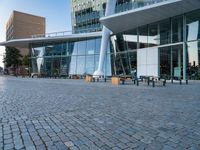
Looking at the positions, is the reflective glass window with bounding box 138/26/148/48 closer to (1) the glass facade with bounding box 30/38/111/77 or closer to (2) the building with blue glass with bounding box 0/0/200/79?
(2) the building with blue glass with bounding box 0/0/200/79

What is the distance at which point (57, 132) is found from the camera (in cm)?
432

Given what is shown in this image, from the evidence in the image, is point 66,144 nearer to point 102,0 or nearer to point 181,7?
point 181,7

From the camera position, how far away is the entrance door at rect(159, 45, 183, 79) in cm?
2239

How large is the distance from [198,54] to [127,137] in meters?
18.9

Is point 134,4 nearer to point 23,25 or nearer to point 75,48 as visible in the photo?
point 75,48

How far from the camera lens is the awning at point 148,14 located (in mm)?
19297

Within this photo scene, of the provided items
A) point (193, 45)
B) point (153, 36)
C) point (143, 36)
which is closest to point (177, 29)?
point (193, 45)

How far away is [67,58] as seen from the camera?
126ft

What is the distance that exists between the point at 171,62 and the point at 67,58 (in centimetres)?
2025

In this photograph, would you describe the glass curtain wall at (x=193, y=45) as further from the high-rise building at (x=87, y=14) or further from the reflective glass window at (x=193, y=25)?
the high-rise building at (x=87, y=14)

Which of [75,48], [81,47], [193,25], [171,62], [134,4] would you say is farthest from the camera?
[75,48]

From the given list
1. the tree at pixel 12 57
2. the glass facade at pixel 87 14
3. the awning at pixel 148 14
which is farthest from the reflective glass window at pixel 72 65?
the tree at pixel 12 57

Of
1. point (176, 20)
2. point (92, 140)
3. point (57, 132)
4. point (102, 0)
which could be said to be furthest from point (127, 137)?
point (102, 0)

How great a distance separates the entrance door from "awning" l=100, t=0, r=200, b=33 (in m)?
3.54
